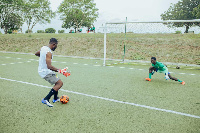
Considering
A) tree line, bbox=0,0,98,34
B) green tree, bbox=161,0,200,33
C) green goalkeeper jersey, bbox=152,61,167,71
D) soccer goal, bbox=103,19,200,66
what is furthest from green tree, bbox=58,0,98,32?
green goalkeeper jersey, bbox=152,61,167,71

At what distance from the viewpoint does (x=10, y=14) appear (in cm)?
4816

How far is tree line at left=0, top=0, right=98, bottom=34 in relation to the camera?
46219 millimetres

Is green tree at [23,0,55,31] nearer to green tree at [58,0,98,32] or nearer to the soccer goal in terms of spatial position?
green tree at [58,0,98,32]

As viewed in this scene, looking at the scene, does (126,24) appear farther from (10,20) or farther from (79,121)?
(10,20)

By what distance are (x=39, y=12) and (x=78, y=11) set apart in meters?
11.0

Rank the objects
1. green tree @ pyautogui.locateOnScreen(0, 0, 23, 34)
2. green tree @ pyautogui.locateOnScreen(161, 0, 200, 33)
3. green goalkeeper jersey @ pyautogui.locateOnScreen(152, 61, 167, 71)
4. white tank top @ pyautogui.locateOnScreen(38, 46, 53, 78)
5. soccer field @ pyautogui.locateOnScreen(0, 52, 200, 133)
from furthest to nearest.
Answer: green tree @ pyautogui.locateOnScreen(0, 0, 23, 34), green tree @ pyautogui.locateOnScreen(161, 0, 200, 33), green goalkeeper jersey @ pyautogui.locateOnScreen(152, 61, 167, 71), white tank top @ pyautogui.locateOnScreen(38, 46, 53, 78), soccer field @ pyautogui.locateOnScreen(0, 52, 200, 133)

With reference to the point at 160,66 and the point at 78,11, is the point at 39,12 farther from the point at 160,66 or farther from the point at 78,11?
the point at 160,66

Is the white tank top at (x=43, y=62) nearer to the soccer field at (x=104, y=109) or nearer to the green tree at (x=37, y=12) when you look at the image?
the soccer field at (x=104, y=109)

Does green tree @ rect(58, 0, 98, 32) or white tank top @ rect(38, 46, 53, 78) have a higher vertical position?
green tree @ rect(58, 0, 98, 32)

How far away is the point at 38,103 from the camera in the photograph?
4.89 m

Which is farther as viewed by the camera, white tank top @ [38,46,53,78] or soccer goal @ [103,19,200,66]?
soccer goal @ [103,19,200,66]

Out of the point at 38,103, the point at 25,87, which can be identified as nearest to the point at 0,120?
the point at 38,103

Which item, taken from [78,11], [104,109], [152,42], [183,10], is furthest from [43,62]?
[78,11]

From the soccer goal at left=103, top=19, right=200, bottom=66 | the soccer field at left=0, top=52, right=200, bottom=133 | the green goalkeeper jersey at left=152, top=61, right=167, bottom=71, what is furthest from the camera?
the soccer goal at left=103, top=19, right=200, bottom=66
